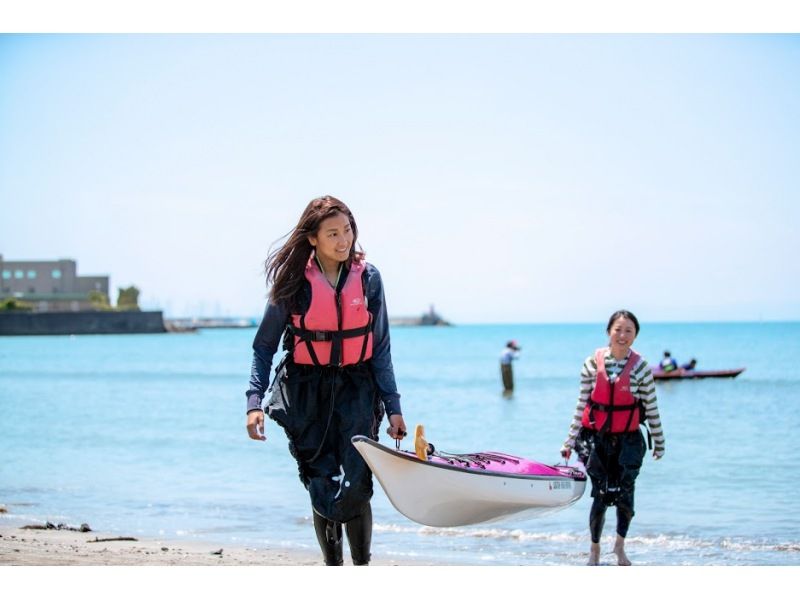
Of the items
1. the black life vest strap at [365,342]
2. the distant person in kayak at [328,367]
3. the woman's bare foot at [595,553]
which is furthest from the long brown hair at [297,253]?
the woman's bare foot at [595,553]

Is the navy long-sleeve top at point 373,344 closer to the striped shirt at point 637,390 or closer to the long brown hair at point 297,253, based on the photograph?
the long brown hair at point 297,253

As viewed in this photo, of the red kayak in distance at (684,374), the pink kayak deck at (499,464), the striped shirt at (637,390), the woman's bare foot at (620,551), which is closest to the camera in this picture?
the pink kayak deck at (499,464)

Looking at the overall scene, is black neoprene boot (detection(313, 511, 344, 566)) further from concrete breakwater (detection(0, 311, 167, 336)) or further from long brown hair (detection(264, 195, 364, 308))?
concrete breakwater (detection(0, 311, 167, 336))

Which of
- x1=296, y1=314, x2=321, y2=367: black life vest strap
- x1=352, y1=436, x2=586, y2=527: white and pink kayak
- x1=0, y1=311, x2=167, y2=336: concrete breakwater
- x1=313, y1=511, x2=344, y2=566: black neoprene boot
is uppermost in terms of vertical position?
x1=296, y1=314, x2=321, y2=367: black life vest strap

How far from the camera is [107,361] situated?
162ft

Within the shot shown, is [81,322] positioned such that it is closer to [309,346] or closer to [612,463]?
[612,463]

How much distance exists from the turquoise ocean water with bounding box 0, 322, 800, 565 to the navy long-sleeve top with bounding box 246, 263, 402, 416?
2794 millimetres

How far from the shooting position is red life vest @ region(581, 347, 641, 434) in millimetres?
5484

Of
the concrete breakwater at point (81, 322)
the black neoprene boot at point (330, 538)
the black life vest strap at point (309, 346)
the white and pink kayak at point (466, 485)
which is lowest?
the concrete breakwater at point (81, 322)

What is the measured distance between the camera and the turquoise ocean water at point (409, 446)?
24.2 ft

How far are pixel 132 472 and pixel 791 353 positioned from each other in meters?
49.9

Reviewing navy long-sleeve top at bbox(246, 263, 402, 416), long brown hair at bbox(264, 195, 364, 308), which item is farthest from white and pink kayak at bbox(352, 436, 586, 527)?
long brown hair at bbox(264, 195, 364, 308)

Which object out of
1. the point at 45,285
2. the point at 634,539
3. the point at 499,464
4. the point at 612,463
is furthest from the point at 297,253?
the point at 45,285

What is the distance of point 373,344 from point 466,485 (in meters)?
0.78
